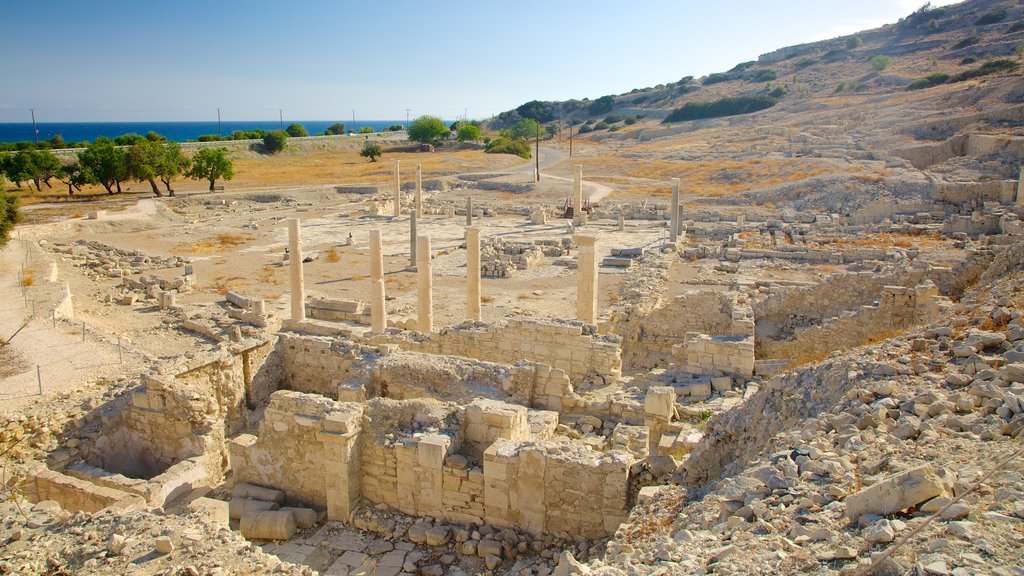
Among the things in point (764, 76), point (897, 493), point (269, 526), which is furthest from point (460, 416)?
point (764, 76)

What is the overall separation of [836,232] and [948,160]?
1792cm

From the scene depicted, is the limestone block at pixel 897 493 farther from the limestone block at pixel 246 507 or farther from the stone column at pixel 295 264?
→ the stone column at pixel 295 264

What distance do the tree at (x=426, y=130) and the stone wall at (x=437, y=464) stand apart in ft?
273

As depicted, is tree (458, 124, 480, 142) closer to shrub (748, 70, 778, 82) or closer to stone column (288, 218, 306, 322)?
shrub (748, 70, 778, 82)

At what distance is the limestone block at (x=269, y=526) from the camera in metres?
8.95

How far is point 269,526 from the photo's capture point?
8.98 meters

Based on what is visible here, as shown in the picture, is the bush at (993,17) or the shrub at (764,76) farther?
the shrub at (764,76)

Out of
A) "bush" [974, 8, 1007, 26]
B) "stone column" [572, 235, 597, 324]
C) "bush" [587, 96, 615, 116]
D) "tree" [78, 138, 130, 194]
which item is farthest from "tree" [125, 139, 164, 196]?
"bush" [974, 8, 1007, 26]

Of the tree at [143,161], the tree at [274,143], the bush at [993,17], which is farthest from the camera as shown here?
the bush at [993,17]

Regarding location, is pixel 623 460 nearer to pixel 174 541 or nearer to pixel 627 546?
pixel 627 546

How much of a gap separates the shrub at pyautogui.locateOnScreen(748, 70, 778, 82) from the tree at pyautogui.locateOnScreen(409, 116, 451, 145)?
50.0 meters

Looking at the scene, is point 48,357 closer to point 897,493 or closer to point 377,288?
point 377,288

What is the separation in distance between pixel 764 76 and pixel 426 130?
53356 millimetres

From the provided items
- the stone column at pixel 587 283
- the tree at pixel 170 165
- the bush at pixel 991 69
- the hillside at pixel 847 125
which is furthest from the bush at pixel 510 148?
the stone column at pixel 587 283
